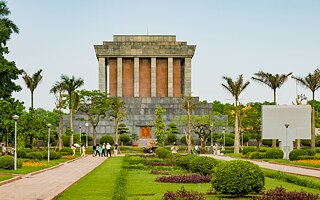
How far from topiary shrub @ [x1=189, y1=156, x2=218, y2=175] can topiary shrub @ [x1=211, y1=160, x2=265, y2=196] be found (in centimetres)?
633

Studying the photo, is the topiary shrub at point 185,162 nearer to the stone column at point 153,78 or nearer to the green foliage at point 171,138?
the green foliage at point 171,138

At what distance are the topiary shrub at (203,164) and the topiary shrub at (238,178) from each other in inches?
249

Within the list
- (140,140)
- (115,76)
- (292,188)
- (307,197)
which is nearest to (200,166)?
(292,188)

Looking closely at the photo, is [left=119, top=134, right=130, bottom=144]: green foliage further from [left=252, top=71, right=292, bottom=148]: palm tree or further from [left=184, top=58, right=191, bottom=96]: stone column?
[left=252, top=71, right=292, bottom=148]: palm tree

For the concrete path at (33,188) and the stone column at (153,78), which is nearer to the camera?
the concrete path at (33,188)

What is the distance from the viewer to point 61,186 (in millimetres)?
18219

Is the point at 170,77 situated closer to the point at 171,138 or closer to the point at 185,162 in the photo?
the point at 171,138

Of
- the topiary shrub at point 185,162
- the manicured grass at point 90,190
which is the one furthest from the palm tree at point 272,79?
the manicured grass at point 90,190

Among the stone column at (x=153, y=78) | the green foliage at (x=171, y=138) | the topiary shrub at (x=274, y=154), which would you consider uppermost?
the stone column at (x=153, y=78)

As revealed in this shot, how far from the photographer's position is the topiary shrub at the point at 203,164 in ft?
68.0

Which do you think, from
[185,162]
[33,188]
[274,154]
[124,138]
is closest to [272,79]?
[274,154]

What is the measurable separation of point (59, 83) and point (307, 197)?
4177 cm

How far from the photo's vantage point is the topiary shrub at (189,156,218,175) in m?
20.7

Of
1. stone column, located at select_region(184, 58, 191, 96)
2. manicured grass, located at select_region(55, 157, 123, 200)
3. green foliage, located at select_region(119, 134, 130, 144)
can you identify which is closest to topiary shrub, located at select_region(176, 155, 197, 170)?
manicured grass, located at select_region(55, 157, 123, 200)
